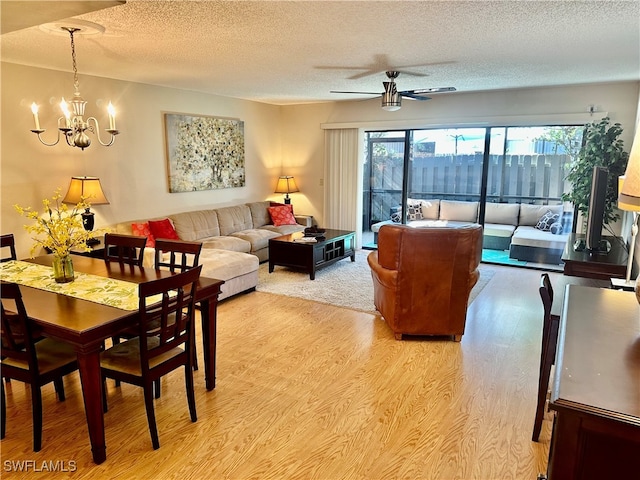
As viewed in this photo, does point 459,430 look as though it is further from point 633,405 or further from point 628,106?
point 628,106

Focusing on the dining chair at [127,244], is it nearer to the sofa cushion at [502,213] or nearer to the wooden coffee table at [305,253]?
the wooden coffee table at [305,253]

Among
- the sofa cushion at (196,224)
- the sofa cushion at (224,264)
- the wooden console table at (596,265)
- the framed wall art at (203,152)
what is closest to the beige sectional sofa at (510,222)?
the wooden console table at (596,265)

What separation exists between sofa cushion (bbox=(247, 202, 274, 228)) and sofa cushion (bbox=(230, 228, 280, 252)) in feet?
1.19

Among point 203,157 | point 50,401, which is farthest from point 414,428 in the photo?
point 203,157

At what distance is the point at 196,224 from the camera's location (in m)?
6.04

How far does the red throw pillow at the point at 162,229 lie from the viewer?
17.3ft

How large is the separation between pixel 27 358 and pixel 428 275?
289cm

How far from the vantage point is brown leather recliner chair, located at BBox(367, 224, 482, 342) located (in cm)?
360

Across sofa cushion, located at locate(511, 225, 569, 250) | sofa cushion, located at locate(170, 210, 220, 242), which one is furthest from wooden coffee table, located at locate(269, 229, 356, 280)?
sofa cushion, located at locate(511, 225, 569, 250)

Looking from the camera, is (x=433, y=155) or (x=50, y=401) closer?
(x=50, y=401)

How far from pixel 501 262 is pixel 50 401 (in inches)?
237

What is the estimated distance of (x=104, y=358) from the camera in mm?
2457

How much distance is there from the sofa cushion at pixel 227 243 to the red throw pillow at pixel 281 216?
1.30 metres

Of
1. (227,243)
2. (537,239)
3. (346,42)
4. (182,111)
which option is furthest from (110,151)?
(537,239)
